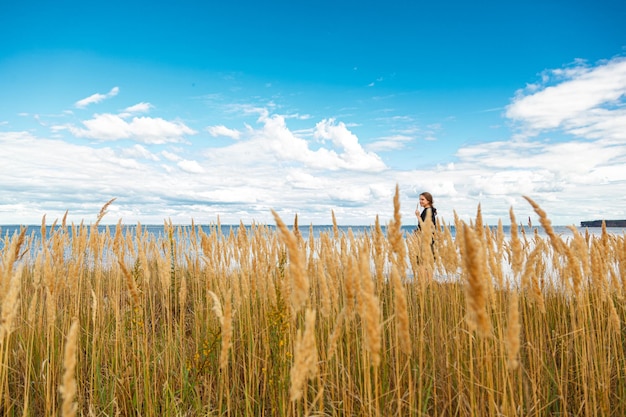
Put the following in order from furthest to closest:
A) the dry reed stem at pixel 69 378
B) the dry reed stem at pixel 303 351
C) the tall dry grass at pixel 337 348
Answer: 1. the tall dry grass at pixel 337 348
2. the dry reed stem at pixel 303 351
3. the dry reed stem at pixel 69 378

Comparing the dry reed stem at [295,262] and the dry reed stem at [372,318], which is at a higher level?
the dry reed stem at [295,262]

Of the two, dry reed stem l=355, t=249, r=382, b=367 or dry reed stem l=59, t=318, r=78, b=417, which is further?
dry reed stem l=355, t=249, r=382, b=367

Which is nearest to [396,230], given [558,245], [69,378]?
[558,245]

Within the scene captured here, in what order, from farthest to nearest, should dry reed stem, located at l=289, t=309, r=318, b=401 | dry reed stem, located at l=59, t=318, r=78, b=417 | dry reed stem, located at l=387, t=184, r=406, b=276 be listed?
dry reed stem, located at l=387, t=184, r=406, b=276 < dry reed stem, located at l=289, t=309, r=318, b=401 < dry reed stem, located at l=59, t=318, r=78, b=417

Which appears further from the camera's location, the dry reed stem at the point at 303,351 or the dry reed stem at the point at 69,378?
the dry reed stem at the point at 303,351

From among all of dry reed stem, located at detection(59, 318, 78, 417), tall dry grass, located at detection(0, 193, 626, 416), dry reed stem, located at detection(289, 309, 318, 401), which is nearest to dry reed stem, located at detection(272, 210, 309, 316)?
tall dry grass, located at detection(0, 193, 626, 416)

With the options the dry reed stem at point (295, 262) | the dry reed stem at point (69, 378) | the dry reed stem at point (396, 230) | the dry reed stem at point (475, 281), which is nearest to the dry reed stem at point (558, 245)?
the dry reed stem at point (396, 230)

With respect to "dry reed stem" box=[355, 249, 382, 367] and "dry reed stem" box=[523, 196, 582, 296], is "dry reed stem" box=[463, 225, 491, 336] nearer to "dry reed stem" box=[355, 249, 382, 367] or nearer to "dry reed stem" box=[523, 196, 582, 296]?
"dry reed stem" box=[355, 249, 382, 367]

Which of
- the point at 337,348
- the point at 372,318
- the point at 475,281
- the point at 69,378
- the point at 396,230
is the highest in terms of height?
the point at 396,230

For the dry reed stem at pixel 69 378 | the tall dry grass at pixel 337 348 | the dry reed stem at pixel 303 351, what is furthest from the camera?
the tall dry grass at pixel 337 348

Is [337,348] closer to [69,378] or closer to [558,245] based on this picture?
[558,245]

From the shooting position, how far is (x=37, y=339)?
3178 mm

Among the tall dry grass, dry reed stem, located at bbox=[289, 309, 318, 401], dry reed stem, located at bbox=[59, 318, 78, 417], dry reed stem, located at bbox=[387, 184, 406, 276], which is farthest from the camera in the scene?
dry reed stem, located at bbox=[387, 184, 406, 276]

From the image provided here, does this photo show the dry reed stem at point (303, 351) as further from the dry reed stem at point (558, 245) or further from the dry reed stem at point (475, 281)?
the dry reed stem at point (558, 245)
